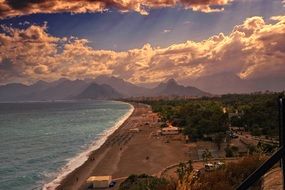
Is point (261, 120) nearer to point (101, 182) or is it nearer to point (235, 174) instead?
point (101, 182)

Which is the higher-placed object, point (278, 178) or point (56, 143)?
point (278, 178)

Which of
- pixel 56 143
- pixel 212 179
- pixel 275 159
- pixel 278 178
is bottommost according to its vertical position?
pixel 56 143

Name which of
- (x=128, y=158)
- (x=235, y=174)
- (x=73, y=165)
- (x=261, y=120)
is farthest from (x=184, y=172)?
(x=261, y=120)

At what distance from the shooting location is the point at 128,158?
194ft

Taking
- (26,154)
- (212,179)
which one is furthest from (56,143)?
(212,179)

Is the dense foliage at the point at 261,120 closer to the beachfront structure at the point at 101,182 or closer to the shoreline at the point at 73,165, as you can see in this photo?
the shoreline at the point at 73,165

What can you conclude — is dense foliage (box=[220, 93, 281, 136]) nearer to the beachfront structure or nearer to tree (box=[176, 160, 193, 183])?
the beachfront structure

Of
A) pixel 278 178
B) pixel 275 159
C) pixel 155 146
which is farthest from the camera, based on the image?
pixel 155 146

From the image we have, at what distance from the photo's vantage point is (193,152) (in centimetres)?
5678

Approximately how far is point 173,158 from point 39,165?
19759mm

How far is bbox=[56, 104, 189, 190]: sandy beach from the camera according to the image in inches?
1850

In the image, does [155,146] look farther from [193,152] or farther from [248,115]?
[248,115]

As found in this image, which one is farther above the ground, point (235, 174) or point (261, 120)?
point (235, 174)

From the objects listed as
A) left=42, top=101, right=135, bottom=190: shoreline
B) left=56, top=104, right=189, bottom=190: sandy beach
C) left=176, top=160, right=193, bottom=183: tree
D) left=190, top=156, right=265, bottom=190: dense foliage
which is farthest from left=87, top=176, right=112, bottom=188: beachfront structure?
left=190, top=156, right=265, bottom=190: dense foliage
